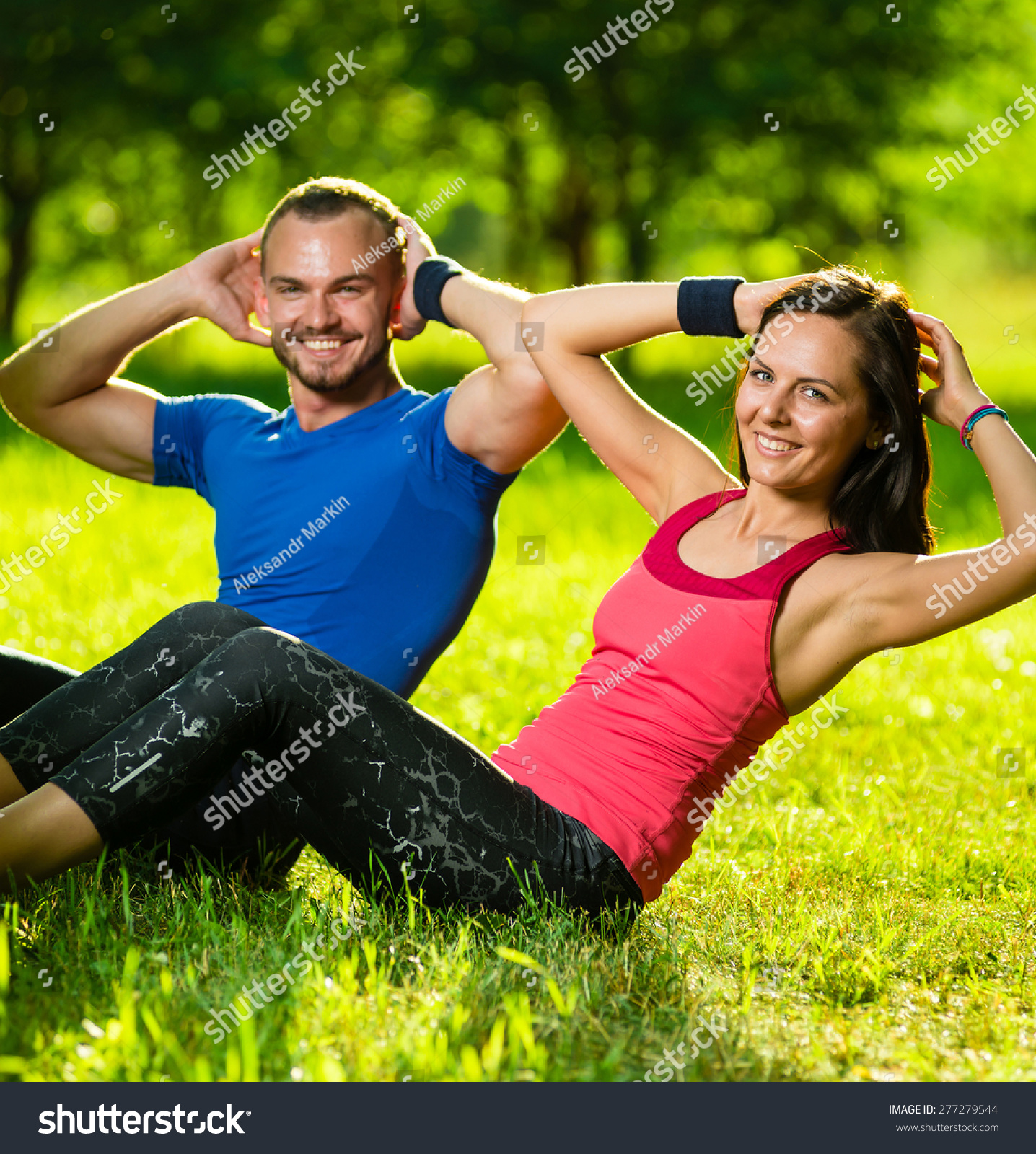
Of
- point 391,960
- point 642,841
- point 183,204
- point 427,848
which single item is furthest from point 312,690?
point 183,204

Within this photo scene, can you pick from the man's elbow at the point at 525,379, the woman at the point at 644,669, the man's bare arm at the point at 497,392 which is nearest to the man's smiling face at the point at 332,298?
the man's bare arm at the point at 497,392

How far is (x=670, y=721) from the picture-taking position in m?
2.67

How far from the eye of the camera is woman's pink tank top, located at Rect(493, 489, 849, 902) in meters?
2.66

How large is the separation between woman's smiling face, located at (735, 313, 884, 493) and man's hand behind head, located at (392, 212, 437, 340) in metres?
1.06

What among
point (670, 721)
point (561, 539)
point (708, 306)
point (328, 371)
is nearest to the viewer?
point (670, 721)

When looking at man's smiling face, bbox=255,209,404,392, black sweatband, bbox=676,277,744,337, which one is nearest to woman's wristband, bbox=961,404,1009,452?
black sweatband, bbox=676,277,744,337

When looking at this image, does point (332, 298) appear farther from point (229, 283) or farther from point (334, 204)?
point (229, 283)

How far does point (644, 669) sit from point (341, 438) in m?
1.20

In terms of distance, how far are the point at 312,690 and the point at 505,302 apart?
122cm

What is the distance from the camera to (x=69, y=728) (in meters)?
2.83

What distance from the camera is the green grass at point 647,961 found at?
225 cm

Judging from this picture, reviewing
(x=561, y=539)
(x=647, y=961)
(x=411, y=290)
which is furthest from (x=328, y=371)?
(x=561, y=539)

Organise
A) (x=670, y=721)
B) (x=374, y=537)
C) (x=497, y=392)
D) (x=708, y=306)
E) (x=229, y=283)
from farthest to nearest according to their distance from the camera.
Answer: (x=229, y=283)
(x=374, y=537)
(x=497, y=392)
(x=708, y=306)
(x=670, y=721)
